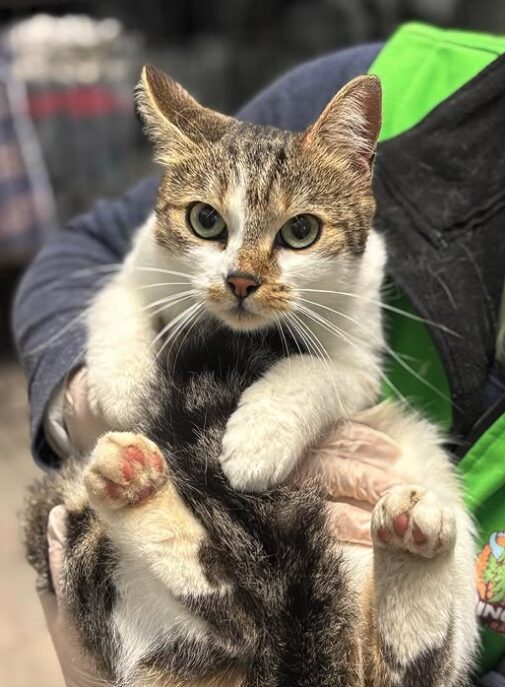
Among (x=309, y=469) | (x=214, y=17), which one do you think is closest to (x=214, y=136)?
(x=309, y=469)

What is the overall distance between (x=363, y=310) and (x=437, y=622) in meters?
0.38

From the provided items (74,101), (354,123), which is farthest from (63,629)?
(74,101)

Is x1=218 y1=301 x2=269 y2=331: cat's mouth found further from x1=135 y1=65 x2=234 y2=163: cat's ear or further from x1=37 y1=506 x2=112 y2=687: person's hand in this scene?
x1=37 y1=506 x2=112 y2=687: person's hand

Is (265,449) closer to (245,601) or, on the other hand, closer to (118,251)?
(245,601)

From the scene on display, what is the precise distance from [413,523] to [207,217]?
1.26 ft

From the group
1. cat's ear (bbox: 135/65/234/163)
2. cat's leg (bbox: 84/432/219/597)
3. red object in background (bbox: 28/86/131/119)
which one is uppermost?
cat's ear (bbox: 135/65/234/163)

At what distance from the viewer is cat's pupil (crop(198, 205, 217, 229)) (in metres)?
0.82

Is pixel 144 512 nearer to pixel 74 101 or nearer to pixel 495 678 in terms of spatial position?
pixel 495 678

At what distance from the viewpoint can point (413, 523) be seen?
2.42 ft

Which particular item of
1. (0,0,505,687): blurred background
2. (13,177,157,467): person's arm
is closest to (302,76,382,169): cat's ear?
(13,177,157,467): person's arm

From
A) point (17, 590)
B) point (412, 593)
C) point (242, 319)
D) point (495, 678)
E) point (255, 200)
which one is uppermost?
point (255, 200)

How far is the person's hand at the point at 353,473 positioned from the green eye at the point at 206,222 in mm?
277

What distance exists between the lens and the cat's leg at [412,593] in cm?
75

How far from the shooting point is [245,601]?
753 mm
